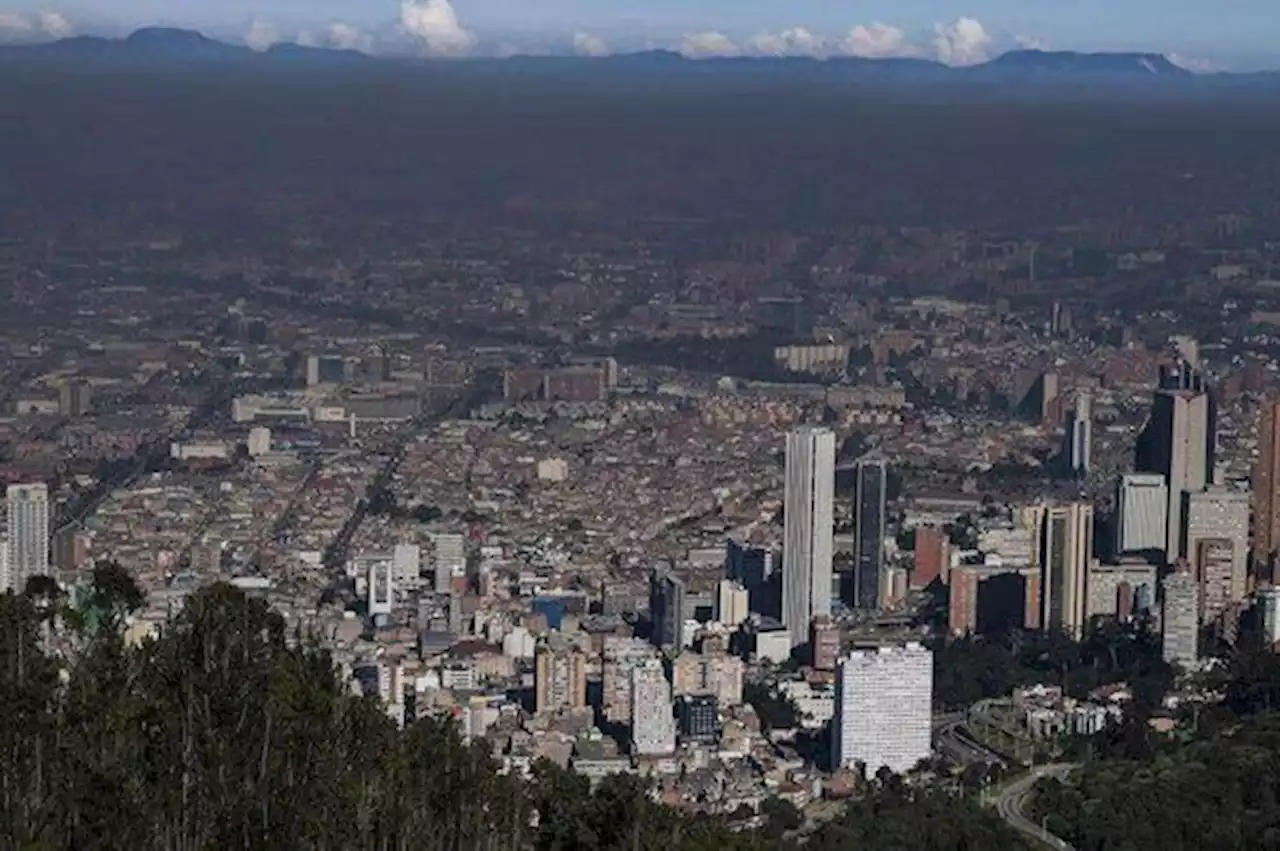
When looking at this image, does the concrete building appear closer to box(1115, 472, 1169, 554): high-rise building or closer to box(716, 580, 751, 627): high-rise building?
box(716, 580, 751, 627): high-rise building

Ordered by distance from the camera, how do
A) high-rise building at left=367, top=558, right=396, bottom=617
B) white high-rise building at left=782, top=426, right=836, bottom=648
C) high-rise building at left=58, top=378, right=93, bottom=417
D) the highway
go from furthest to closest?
high-rise building at left=58, top=378, right=93, bottom=417 < white high-rise building at left=782, top=426, right=836, bottom=648 < high-rise building at left=367, top=558, right=396, bottom=617 < the highway

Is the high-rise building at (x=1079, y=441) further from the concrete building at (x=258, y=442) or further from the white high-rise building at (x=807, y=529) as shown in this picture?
the concrete building at (x=258, y=442)

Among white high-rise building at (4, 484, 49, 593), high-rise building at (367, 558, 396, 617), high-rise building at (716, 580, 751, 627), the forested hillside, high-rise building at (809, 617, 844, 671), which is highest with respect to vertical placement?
the forested hillside

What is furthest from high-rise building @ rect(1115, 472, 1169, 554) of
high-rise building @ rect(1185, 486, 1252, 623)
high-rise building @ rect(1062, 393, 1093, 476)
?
high-rise building @ rect(1062, 393, 1093, 476)

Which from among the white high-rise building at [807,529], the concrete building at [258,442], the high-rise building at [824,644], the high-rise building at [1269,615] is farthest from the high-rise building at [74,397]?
the high-rise building at [1269,615]

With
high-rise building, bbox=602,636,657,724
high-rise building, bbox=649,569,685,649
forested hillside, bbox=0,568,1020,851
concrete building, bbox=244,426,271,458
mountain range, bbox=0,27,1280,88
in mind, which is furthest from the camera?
mountain range, bbox=0,27,1280,88

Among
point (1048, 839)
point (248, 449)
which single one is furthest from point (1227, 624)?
point (248, 449)
